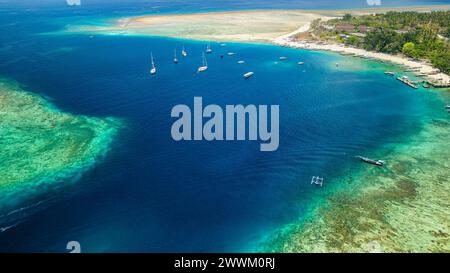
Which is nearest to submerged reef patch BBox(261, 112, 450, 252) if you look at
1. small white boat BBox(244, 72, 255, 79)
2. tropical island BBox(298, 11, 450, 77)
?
small white boat BBox(244, 72, 255, 79)

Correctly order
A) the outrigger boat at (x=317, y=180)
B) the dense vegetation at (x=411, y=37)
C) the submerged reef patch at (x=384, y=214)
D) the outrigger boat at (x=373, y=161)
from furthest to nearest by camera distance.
→ the dense vegetation at (x=411, y=37), the outrigger boat at (x=373, y=161), the outrigger boat at (x=317, y=180), the submerged reef patch at (x=384, y=214)

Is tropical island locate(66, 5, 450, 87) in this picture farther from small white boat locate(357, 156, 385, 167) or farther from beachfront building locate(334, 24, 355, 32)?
small white boat locate(357, 156, 385, 167)

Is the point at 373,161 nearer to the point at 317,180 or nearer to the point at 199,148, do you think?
the point at 317,180

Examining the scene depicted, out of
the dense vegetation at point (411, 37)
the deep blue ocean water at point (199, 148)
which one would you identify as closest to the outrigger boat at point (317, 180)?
the deep blue ocean water at point (199, 148)

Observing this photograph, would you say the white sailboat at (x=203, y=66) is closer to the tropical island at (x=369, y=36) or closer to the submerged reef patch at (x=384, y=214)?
the tropical island at (x=369, y=36)

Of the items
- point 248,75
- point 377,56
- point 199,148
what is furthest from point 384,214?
point 377,56

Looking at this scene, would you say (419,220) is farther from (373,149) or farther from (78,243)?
(78,243)

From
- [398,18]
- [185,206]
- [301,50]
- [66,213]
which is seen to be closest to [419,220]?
[185,206]
